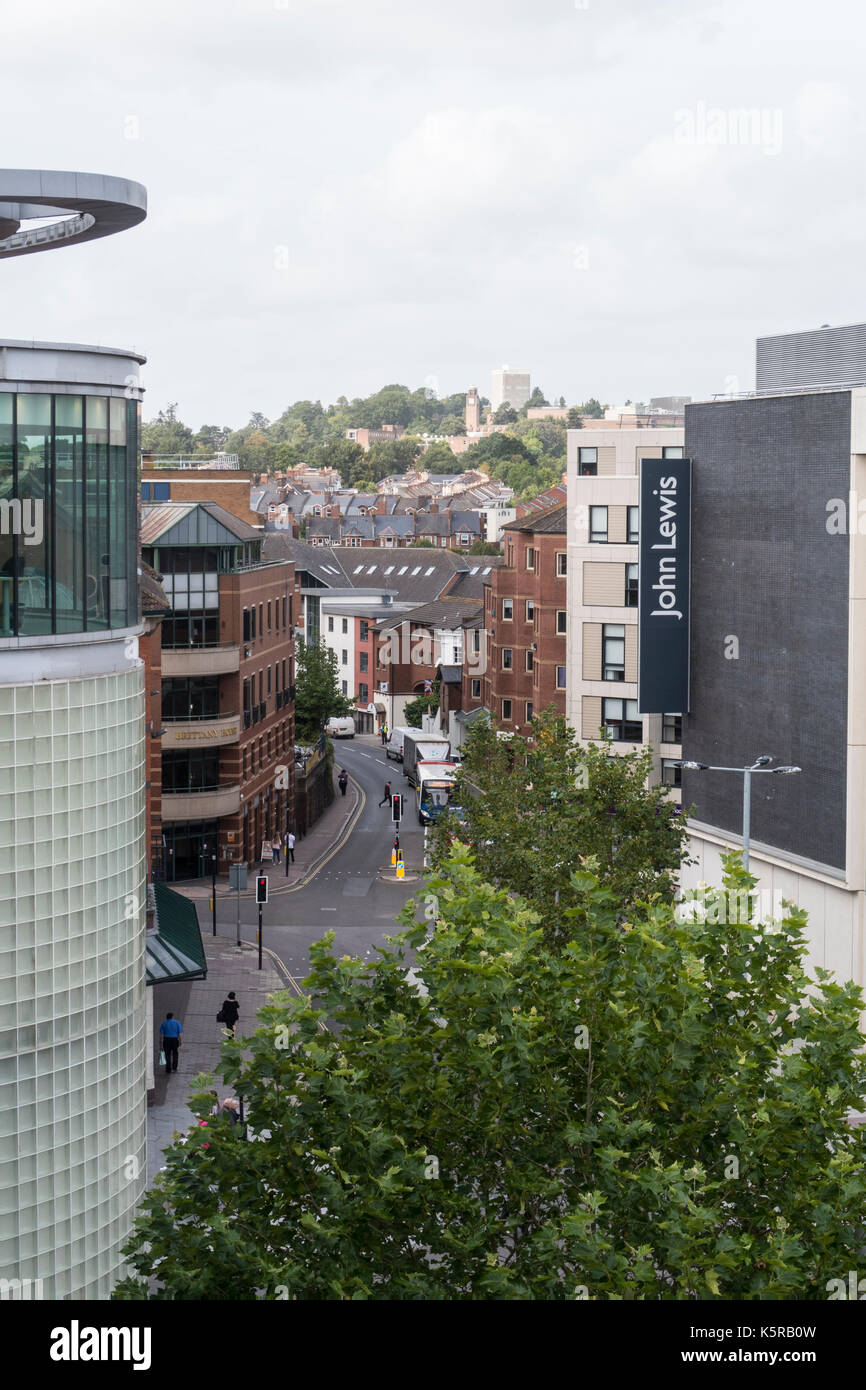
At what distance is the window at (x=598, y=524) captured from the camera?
5169cm

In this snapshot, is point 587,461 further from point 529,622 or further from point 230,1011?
point 230,1011

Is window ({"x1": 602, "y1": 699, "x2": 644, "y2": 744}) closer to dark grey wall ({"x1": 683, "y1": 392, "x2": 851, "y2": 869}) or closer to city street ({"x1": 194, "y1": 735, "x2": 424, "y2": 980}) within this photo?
city street ({"x1": 194, "y1": 735, "x2": 424, "y2": 980})

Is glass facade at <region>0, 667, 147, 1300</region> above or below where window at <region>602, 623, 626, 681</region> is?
below

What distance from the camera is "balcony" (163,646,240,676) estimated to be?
60.0m

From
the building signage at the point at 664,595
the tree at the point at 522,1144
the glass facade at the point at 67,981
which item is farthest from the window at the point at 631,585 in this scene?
the tree at the point at 522,1144

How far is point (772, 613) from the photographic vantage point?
122 ft

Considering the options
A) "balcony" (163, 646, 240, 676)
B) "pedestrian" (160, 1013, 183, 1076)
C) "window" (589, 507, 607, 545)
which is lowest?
"pedestrian" (160, 1013, 183, 1076)

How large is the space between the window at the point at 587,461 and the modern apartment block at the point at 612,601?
59 cm

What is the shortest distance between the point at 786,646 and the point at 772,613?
3.43ft

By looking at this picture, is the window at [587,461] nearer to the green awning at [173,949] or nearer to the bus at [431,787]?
the green awning at [173,949]

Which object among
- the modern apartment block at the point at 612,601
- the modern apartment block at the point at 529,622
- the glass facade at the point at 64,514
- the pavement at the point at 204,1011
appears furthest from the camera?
the modern apartment block at the point at 529,622

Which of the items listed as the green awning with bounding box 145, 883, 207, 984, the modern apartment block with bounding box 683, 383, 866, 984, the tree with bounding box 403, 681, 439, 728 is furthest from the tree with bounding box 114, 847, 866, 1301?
the tree with bounding box 403, 681, 439, 728

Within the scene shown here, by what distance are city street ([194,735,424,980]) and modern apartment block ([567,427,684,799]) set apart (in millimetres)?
9242

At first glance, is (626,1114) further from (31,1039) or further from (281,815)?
(281,815)
